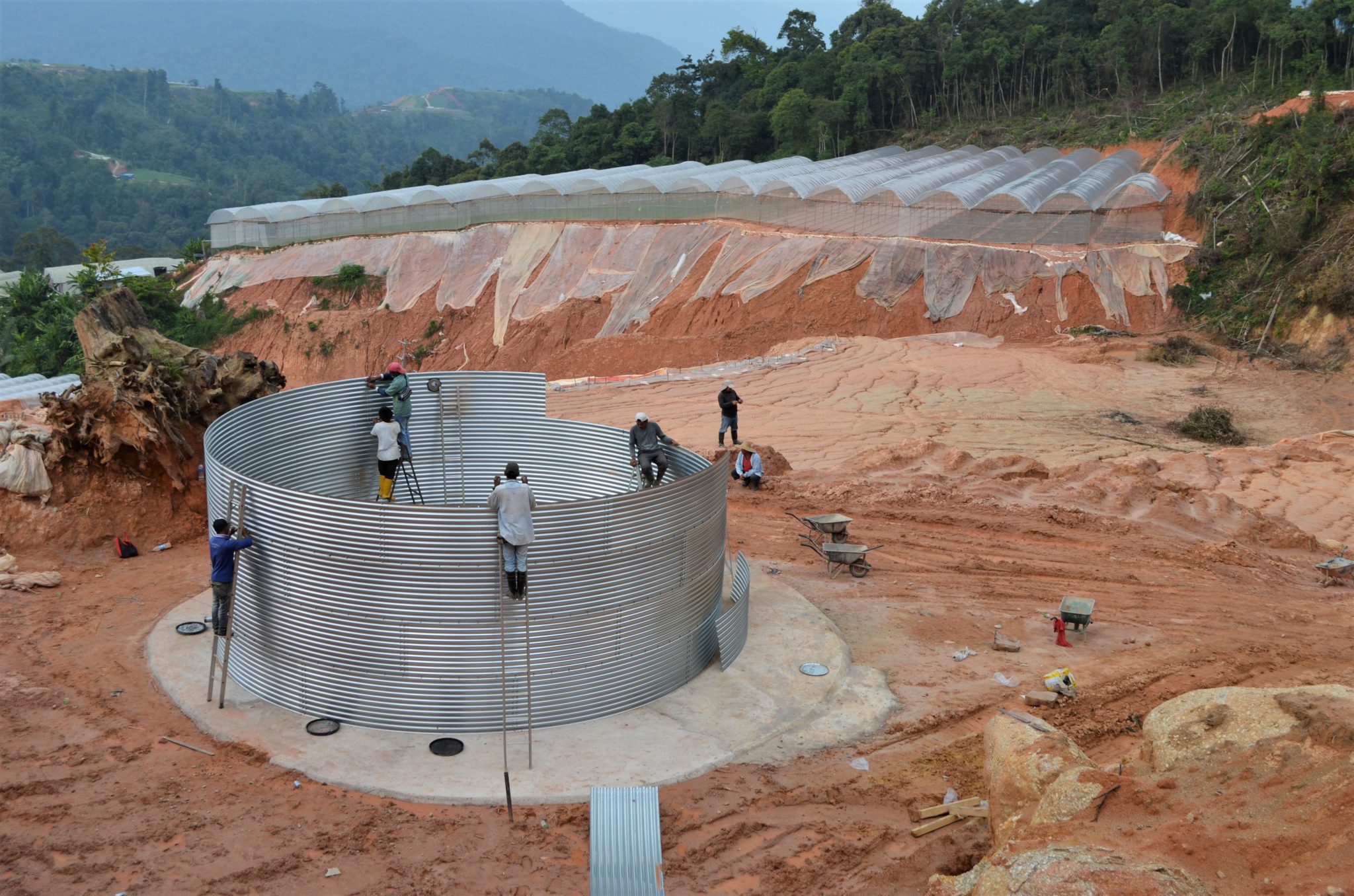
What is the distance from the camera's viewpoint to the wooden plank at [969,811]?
8883 mm

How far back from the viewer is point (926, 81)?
60219 mm

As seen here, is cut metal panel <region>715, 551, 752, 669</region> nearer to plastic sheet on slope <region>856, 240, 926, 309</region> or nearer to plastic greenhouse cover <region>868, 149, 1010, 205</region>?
plastic sheet on slope <region>856, 240, 926, 309</region>

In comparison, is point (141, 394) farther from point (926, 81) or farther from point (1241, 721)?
point (926, 81)

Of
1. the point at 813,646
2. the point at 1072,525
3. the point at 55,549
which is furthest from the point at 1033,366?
the point at 55,549

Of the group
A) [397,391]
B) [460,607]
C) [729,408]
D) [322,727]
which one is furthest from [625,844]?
[729,408]

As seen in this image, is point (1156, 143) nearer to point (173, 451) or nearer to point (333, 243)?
point (333, 243)

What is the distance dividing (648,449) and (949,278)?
21.4 metres

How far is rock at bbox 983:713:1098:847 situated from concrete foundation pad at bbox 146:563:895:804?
185 centimetres

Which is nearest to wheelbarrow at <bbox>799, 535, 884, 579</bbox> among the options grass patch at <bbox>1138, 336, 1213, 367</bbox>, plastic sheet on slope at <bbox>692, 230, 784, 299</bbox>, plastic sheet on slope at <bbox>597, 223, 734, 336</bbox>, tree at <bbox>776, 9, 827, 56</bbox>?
grass patch at <bbox>1138, 336, 1213, 367</bbox>

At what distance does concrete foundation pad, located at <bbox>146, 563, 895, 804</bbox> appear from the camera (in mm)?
9250

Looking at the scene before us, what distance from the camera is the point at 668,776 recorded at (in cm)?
939

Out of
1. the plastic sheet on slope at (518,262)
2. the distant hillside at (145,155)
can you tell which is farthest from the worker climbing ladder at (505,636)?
the distant hillside at (145,155)

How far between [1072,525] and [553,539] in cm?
943

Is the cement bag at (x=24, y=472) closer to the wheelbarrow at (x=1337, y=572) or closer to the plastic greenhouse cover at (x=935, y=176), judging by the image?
the wheelbarrow at (x=1337, y=572)
